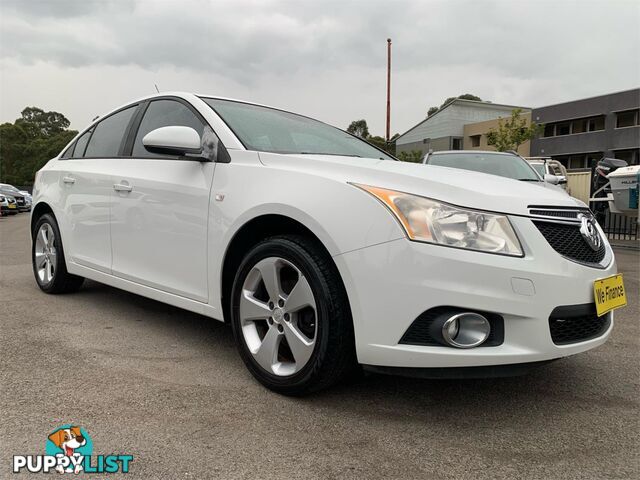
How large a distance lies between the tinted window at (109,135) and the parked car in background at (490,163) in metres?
4.19

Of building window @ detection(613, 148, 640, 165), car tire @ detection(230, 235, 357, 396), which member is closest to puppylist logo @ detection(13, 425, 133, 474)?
car tire @ detection(230, 235, 357, 396)

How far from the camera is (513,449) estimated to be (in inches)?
77.3

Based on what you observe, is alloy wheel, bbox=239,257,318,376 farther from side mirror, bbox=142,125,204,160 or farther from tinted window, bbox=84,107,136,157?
tinted window, bbox=84,107,136,157

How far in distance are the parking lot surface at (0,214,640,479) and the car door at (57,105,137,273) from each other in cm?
68

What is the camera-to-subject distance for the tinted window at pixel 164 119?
10.1 ft

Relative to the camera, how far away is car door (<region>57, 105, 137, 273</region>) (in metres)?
3.52

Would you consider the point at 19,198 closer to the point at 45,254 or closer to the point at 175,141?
the point at 45,254

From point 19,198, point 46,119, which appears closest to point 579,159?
point 19,198

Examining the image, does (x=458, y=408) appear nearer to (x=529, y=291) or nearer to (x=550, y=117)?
(x=529, y=291)

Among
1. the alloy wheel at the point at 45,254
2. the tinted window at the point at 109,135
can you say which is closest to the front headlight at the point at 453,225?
the tinted window at the point at 109,135

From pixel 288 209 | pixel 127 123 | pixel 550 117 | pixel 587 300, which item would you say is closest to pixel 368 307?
pixel 288 209

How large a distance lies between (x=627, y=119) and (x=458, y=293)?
123 ft

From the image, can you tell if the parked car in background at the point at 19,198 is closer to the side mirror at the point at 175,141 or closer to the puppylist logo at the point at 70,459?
the side mirror at the point at 175,141

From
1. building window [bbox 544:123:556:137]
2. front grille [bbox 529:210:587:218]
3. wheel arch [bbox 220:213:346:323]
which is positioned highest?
Result: building window [bbox 544:123:556:137]
